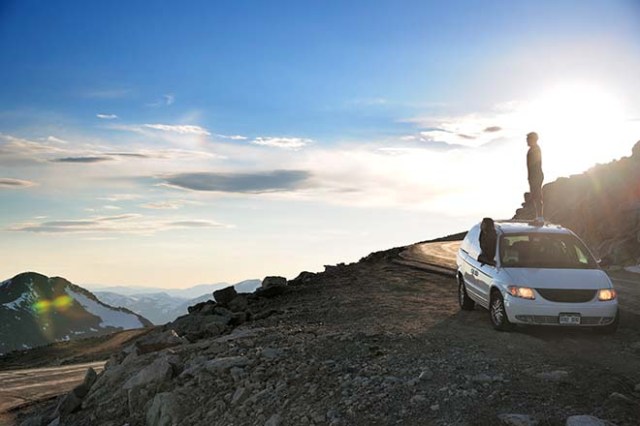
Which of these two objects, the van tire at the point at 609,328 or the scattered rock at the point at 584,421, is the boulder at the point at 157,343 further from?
the scattered rock at the point at 584,421

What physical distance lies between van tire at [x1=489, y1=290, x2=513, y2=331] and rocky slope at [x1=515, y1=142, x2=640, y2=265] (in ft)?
55.2

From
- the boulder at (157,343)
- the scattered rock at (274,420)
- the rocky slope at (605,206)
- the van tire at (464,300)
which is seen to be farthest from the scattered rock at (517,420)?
the rocky slope at (605,206)

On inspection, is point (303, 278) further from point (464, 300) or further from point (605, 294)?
point (605, 294)

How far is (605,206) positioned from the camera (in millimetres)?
32938

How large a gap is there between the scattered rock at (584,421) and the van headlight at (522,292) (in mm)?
3783

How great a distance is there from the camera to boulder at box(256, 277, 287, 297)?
58.4 ft

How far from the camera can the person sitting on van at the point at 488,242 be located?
1174 cm

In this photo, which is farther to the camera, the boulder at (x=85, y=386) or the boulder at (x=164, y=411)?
the boulder at (x=85, y=386)

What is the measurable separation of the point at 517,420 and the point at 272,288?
38.4 feet

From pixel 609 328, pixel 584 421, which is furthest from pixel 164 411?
pixel 609 328

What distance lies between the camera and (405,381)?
8234mm

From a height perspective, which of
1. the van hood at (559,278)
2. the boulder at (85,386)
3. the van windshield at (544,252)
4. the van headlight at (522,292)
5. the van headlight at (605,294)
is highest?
the van windshield at (544,252)

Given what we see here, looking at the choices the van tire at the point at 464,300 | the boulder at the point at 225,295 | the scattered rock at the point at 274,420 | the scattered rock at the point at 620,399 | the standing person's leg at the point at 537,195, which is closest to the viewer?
the scattered rock at the point at 620,399

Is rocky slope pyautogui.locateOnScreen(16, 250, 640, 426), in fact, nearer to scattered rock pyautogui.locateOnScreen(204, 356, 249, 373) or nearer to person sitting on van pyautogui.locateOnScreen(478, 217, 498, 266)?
scattered rock pyautogui.locateOnScreen(204, 356, 249, 373)
